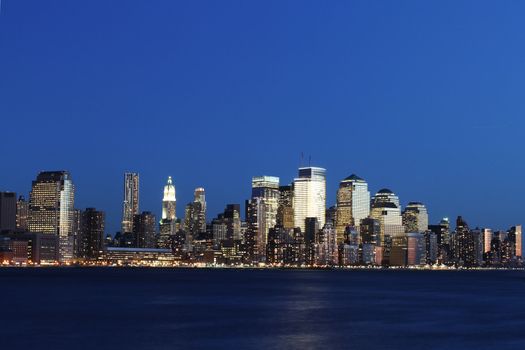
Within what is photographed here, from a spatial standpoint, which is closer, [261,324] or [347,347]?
[347,347]

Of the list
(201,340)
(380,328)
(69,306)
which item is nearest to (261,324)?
(380,328)

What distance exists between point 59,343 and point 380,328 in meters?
29.4

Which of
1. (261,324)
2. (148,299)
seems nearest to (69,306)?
(148,299)

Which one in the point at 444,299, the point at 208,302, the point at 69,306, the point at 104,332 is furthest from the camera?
the point at 444,299

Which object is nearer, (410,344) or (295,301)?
(410,344)

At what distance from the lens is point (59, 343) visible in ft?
217

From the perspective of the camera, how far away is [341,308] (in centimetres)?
10862

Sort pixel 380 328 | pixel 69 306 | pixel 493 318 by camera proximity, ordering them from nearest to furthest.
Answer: pixel 380 328 < pixel 493 318 < pixel 69 306

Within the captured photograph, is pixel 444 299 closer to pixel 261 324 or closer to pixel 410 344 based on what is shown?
pixel 261 324

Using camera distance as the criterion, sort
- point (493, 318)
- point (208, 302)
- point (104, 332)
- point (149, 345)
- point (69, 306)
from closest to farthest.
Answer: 1. point (149, 345)
2. point (104, 332)
3. point (493, 318)
4. point (69, 306)
5. point (208, 302)

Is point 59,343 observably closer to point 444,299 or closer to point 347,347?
point 347,347

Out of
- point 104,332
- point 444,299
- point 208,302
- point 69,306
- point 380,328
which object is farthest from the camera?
point 444,299

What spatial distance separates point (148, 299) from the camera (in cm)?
12369

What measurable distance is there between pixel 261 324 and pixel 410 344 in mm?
20811
